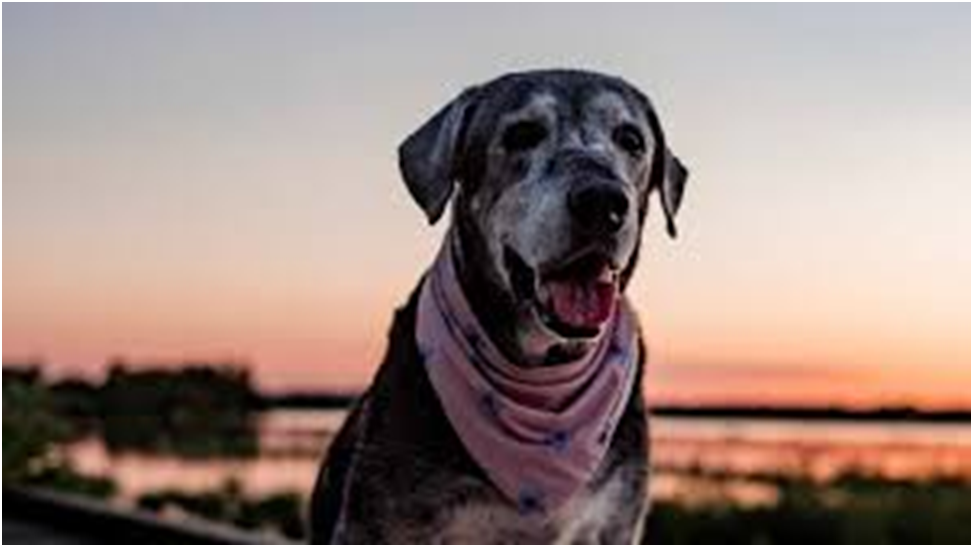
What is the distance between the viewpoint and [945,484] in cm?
2181

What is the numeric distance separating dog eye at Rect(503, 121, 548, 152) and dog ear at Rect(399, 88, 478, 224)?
0.15 metres

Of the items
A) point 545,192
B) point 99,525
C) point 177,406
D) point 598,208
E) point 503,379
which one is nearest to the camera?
point 598,208

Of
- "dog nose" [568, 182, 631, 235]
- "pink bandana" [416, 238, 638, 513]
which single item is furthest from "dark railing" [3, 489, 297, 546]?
"dog nose" [568, 182, 631, 235]

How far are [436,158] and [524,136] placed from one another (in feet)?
0.72

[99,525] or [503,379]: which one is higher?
[503,379]

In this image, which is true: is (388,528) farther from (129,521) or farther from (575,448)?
(129,521)

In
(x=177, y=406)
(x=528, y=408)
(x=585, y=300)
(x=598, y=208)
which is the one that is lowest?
(x=177, y=406)

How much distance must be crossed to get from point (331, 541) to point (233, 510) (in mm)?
15509

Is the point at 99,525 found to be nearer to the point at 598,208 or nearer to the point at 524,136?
the point at 524,136

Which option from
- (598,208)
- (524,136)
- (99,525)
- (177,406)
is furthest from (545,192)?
(177,406)

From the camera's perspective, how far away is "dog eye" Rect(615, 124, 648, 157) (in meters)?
5.25

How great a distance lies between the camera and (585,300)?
485cm

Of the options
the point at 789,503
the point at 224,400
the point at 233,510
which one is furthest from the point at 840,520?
the point at 224,400

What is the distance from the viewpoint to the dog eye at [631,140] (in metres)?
5.25
